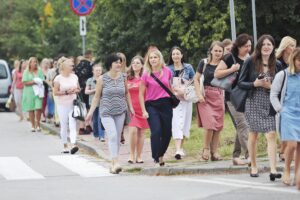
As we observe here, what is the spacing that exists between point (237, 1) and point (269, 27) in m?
1.78

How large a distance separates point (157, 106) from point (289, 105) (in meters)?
3.23

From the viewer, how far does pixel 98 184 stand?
1241cm

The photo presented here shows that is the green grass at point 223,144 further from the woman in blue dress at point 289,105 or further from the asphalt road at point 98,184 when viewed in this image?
the woman in blue dress at point 289,105

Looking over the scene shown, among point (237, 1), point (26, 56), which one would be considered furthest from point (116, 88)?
point (26, 56)

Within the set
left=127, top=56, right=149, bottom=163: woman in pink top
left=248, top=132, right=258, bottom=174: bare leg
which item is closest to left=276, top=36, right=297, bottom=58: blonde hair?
left=248, top=132, right=258, bottom=174: bare leg

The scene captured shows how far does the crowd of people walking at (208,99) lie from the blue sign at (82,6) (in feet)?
13.3

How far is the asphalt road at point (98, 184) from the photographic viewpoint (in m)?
10.9

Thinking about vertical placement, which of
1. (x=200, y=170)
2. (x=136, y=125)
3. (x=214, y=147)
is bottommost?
(x=200, y=170)

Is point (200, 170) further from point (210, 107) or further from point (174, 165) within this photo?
point (210, 107)

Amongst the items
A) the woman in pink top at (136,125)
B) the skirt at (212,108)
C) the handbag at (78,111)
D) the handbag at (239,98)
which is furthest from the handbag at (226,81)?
the handbag at (78,111)

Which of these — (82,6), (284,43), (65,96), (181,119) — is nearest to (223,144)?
(181,119)

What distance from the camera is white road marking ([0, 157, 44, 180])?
45.0 ft

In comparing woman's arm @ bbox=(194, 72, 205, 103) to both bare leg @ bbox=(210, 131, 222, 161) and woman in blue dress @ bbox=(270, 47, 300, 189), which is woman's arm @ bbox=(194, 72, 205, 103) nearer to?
bare leg @ bbox=(210, 131, 222, 161)

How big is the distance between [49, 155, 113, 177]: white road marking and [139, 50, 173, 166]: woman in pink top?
0.87m
